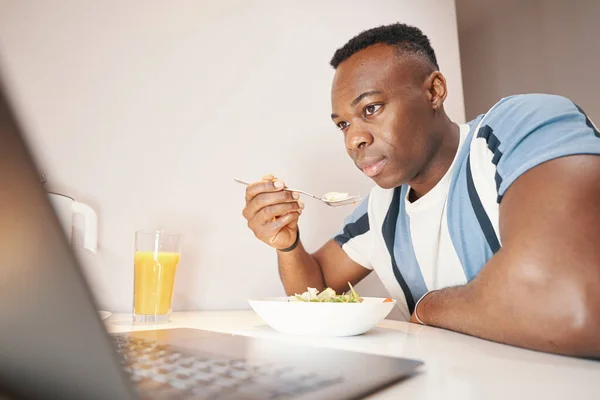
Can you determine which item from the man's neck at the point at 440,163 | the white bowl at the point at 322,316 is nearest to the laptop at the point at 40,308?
the white bowl at the point at 322,316

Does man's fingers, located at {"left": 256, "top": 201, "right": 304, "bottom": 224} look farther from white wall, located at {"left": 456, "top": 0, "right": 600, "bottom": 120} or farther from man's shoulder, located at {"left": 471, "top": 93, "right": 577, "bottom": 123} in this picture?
white wall, located at {"left": 456, "top": 0, "right": 600, "bottom": 120}

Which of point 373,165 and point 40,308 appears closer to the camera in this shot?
point 40,308

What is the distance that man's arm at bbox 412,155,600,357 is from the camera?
1.98 ft

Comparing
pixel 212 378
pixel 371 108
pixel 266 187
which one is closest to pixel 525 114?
pixel 371 108

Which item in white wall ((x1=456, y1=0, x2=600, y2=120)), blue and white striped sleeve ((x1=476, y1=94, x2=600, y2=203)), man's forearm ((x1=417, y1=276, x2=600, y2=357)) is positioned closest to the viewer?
man's forearm ((x1=417, y1=276, x2=600, y2=357))

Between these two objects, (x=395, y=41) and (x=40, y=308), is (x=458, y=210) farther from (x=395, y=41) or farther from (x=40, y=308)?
(x=40, y=308)

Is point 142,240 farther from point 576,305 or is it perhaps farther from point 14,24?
point 576,305

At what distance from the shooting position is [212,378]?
35 centimetres

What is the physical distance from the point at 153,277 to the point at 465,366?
71 centimetres

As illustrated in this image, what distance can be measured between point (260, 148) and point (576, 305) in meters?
1.04

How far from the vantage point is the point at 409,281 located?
1212mm

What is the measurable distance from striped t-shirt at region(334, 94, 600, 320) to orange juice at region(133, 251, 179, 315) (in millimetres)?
605

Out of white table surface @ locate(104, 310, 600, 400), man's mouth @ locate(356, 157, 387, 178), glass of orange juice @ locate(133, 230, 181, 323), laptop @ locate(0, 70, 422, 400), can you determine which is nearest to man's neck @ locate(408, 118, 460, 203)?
man's mouth @ locate(356, 157, 387, 178)

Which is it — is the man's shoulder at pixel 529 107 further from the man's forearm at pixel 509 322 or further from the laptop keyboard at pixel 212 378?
the laptop keyboard at pixel 212 378
